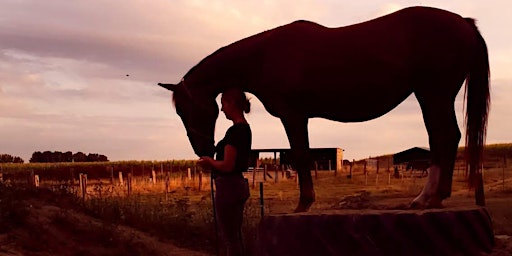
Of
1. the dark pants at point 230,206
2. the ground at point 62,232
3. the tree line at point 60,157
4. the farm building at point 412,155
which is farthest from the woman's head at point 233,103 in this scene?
the tree line at point 60,157

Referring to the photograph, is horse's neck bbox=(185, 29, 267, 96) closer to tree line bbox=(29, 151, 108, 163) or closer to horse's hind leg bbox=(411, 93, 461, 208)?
horse's hind leg bbox=(411, 93, 461, 208)

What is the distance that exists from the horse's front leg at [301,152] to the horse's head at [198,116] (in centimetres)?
75

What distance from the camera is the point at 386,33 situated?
216 inches

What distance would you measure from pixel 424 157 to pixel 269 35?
140 ft

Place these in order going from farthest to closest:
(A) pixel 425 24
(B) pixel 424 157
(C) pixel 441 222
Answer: (B) pixel 424 157
(A) pixel 425 24
(C) pixel 441 222

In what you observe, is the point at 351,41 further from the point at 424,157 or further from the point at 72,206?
the point at 424,157

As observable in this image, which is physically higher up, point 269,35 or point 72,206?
point 269,35

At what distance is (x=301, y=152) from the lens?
550cm

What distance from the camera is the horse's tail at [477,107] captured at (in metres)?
5.52

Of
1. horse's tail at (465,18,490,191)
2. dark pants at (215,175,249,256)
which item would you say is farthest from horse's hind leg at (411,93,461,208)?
dark pants at (215,175,249,256)

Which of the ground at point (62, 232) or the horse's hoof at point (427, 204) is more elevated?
the horse's hoof at point (427, 204)

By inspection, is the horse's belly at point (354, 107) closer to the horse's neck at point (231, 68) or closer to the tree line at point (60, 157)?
the horse's neck at point (231, 68)

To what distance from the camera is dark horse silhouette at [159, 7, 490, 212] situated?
17.3 feet

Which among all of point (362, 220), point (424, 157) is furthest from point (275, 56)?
point (424, 157)
